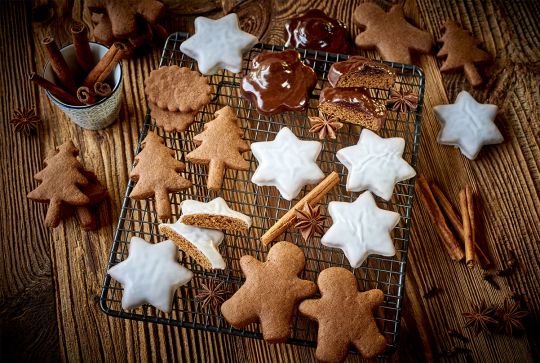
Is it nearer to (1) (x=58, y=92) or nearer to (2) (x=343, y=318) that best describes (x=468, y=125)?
(2) (x=343, y=318)

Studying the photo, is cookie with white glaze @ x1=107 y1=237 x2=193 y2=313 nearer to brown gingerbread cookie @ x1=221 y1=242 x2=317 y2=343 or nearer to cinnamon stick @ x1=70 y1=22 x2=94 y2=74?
brown gingerbread cookie @ x1=221 y1=242 x2=317 y2=343

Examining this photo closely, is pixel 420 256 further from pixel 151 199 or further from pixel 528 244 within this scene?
pixel 151 199

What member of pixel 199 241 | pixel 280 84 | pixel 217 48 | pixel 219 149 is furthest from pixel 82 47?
pixel 199 241

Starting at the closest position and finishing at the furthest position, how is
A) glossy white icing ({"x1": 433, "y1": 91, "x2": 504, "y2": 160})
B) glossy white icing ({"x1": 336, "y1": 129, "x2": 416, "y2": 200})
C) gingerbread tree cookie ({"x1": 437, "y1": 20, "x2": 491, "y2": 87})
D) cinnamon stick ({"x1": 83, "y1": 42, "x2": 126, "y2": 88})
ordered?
glossy white icing ({"x1": 336, "y1": 129, "x2": 416, "y2": 200}), cinnamon stick ({"x1": 83, "y1": 42, "x2": 126, "y2": 88}), glossy white icing ({"x1": 433, "y1": 91, "x2": 504, "y2": 160}), gingerbread tree cookie ({"x1": 437, "y1": 20, "x2": 491, "y2": 87})

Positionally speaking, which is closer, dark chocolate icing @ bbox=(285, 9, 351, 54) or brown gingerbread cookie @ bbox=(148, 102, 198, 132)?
brown gingerbread cookie @ bbox=(148, 102, 198, 132)

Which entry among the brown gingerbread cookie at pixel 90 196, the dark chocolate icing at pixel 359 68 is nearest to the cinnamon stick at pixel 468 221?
the dark chocolate icing at pixel 359 68

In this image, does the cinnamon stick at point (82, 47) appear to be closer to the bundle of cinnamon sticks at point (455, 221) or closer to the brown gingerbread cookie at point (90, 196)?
the brown gingerbread cookie at point (90, 196)

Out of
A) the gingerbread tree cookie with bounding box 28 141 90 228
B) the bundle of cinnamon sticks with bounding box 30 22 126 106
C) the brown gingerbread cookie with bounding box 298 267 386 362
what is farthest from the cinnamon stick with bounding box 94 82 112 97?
the brown gingerbread cookie with bounding box 298 267 386 362
